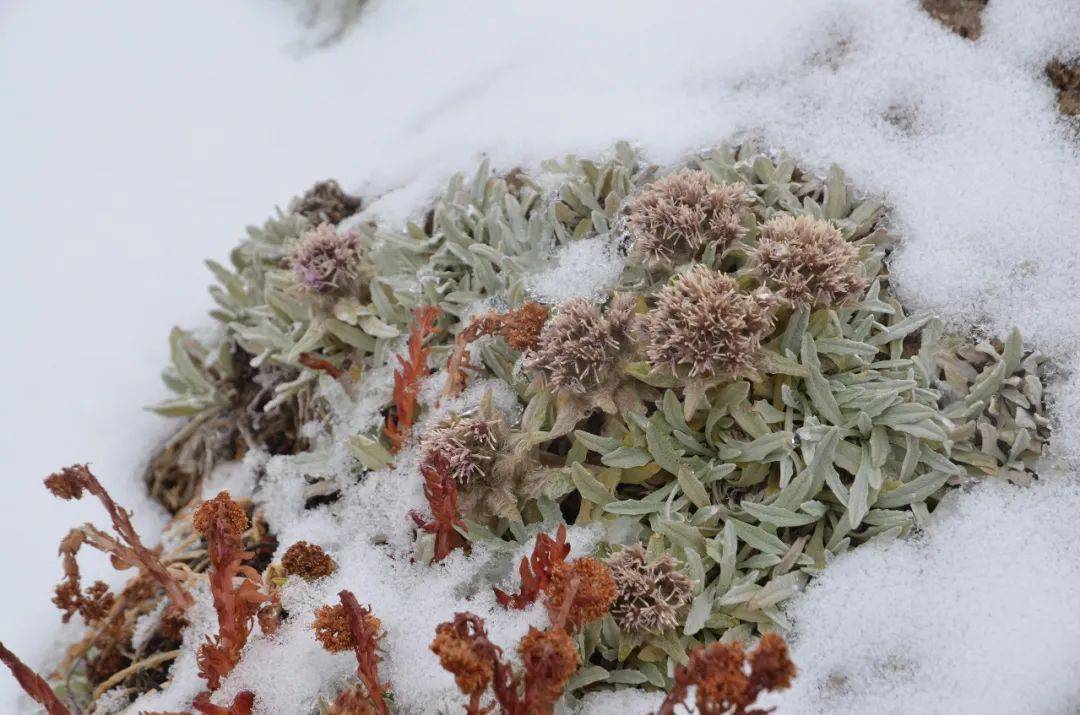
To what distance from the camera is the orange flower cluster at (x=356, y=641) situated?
2.02 metres

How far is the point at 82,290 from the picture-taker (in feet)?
14.2

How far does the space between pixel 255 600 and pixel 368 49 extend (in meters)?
3.57

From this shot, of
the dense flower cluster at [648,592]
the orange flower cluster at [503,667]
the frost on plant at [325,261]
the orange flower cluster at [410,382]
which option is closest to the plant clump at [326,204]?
the frost on plant at [325,261]

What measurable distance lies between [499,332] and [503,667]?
4.09 feet

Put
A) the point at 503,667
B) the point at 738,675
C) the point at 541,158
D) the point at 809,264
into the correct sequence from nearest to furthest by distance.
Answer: the point at 738,675 → the point at 503,667 → the point at 809,264 → the point at 541,158

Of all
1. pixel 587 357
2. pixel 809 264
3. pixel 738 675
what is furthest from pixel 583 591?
pixel 809 264

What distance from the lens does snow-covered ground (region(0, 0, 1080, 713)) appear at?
2158 millimetres

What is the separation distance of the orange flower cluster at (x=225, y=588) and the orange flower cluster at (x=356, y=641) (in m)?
0.27

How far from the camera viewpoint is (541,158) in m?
3.38

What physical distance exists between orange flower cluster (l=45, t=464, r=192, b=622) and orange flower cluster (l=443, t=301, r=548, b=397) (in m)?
1.04

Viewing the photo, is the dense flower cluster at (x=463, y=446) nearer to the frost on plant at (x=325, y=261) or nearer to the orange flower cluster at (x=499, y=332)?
the orange flower cluster at (x=499, y=332)

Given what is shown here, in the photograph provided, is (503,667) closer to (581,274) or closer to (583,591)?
(583,591)

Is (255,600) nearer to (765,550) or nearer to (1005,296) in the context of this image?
(765,550)

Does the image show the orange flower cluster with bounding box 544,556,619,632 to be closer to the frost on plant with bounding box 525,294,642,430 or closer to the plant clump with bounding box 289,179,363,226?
the frost on plant with bounding box 525,294,642,430
